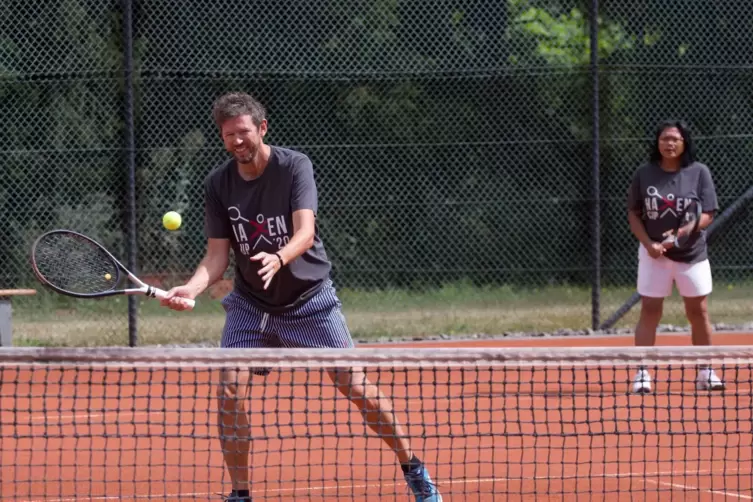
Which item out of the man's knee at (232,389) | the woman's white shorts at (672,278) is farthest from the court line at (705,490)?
the woman's white shorts at (672,278)

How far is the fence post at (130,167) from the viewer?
914 centimetres

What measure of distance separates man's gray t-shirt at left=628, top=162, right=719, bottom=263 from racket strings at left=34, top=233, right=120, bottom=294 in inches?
129

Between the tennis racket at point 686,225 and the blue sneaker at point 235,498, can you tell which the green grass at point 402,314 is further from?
the blue sneaker at point 235,498

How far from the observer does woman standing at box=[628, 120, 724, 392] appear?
22.4 ft

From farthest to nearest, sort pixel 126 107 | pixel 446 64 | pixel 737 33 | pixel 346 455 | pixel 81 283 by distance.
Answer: pixel 737 33 < pixel 446 64 < pixel 126 107 < pixel 346 455 < pixel 81 283

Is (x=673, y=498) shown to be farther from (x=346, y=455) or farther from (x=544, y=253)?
(x=544, y=253)

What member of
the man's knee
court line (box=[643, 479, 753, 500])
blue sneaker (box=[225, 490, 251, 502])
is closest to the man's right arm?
the man's knee

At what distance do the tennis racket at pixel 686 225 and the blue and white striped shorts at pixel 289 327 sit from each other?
2943mm

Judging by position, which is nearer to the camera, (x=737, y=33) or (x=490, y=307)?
(x=490, y=307)

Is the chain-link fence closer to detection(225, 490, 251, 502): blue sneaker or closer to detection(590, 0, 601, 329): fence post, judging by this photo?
detection(590, 0, 601, 329): fence post

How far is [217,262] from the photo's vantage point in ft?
14.5

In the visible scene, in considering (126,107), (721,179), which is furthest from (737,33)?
(126,107)

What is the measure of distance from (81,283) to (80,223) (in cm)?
491

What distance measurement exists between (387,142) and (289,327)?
638cm
